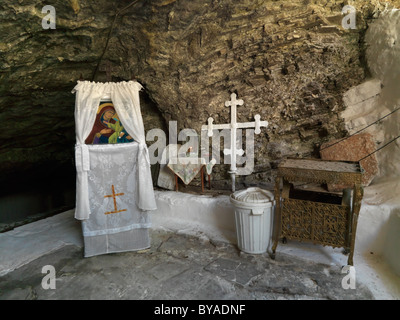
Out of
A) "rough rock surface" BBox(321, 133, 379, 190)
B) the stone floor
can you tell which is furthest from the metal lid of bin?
"rough rock surface" BBox(321, 133, 379, 190)

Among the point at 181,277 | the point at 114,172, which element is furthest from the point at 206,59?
the point at 181,277

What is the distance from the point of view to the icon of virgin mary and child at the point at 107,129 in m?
3.05

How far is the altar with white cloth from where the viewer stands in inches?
117

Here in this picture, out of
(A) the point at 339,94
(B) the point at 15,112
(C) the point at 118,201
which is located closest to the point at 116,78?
(B) the point at 15,112

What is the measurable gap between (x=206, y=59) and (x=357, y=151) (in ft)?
9.08

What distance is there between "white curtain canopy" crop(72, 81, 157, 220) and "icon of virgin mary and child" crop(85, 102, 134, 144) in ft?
0.27

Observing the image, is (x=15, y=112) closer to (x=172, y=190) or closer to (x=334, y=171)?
(x=172, y=190)

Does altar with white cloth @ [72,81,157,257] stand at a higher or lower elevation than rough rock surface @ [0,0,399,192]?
lower

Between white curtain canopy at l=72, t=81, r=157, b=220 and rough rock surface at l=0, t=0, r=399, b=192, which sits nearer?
white curtain canopy at l=72, t=81, r=157, b=220

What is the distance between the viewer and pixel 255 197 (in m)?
2.88

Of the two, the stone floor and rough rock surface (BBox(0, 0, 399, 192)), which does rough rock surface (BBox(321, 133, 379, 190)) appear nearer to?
rough rock surface (BBox(0, 0, 399, 192))

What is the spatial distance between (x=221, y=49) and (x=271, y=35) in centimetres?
83

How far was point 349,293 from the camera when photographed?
2205mm
